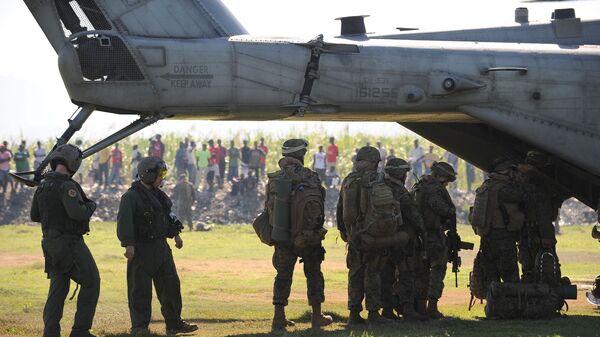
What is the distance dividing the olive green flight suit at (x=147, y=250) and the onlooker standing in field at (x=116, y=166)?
85.8 feet

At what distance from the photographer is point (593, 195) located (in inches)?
617

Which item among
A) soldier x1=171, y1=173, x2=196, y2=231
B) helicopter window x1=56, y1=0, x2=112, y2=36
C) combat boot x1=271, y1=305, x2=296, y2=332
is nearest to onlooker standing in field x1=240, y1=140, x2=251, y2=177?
soldier x1=171, y1=173, x2=196, y2=231

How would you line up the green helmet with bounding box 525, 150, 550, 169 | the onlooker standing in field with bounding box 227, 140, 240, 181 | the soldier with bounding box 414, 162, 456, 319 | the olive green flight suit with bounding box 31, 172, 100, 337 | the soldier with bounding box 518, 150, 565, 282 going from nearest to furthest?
the olive green flight suit with bounding box 31, 172, 100, 337
the soldier with bounding box 414, 162, 456, 319
the soldier with bounding box 518, 150, 565, 282
the green helmet with bounding box 525, 150, 550, 169
the onlooker standing in field with bounding box 227, 140, 240, 181

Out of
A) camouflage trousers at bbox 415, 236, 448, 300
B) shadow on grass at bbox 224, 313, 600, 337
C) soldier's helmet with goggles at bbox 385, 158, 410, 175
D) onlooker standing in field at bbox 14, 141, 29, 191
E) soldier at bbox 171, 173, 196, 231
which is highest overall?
onlooker standing in field at bbox 14, 141, 29, 191

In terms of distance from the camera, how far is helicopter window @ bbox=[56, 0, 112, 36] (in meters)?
13.6

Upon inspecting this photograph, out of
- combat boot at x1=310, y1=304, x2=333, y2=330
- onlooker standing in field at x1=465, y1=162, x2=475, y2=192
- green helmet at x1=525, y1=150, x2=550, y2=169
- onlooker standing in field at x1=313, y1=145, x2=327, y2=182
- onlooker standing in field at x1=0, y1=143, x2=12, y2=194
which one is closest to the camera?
combat boot at x1=310, y1=304, x2=333, y2=330

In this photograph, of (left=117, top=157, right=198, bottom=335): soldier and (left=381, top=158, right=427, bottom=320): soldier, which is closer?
(left=117, top=157, right=198, bottom=335): soldier

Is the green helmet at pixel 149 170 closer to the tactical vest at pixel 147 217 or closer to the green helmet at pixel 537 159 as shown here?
the tactical vest at pixel 147 217

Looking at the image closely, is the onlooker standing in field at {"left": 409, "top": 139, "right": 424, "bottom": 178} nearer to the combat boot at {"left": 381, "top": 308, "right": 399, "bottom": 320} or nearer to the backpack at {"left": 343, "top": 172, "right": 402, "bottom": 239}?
the combat boot at {"left": 381, "top": 308, "right": 399, "bottom": 320}

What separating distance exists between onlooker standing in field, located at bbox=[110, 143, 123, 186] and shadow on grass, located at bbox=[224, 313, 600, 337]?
2597 cm

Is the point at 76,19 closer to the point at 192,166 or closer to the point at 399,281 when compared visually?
the point at 399,281

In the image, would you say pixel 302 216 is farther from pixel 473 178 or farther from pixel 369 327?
pixel 473 178

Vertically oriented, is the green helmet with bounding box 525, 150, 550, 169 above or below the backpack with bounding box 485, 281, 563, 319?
above

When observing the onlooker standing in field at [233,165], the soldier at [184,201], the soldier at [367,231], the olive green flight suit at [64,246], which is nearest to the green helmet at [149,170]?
the olive green flight suit at [64,246]
